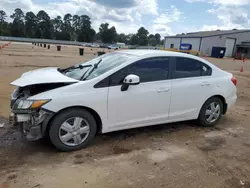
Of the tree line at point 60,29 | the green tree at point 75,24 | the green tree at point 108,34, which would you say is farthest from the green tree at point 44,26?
the green tree at point 108,34

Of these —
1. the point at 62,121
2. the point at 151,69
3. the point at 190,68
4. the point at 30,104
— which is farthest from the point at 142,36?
the point at 30,104

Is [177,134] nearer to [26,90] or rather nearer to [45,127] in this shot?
[45,127]

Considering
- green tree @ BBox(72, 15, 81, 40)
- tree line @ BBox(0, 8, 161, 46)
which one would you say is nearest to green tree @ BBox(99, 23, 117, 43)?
tree line @ BBox(0, 8, 161, 46)

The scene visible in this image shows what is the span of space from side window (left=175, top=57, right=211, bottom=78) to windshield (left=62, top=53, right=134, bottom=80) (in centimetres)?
97

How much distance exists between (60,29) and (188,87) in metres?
123

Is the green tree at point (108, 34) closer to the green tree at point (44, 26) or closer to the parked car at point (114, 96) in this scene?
the green tree at point (44, 26)

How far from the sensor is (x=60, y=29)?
384ft

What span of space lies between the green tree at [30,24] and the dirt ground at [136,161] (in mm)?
107625

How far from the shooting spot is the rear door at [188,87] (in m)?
4.30

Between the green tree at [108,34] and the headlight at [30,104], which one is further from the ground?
the green tree at [108,34]

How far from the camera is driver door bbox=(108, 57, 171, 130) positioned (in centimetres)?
373

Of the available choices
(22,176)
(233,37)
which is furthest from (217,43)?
(22,176)

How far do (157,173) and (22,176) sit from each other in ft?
5.86

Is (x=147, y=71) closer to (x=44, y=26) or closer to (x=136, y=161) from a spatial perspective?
(x=136, y=161)
